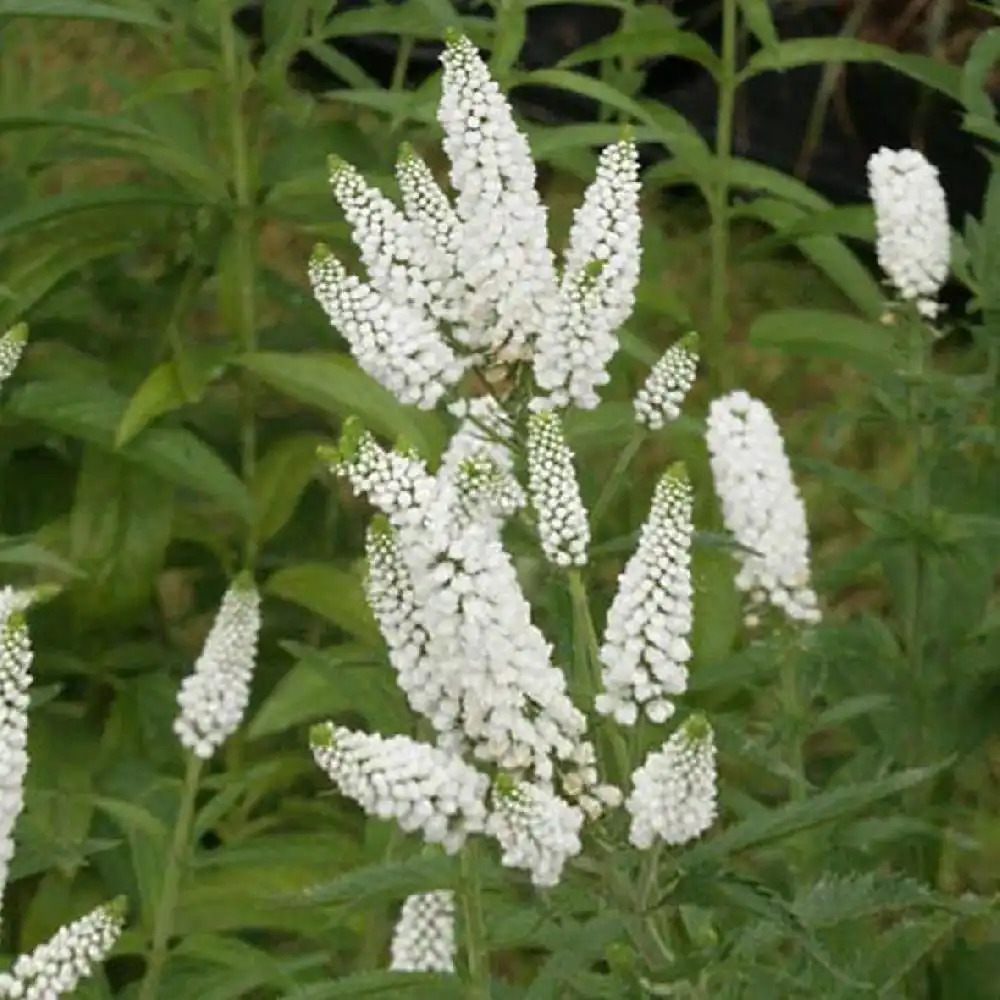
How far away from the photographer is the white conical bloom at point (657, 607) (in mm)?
1181

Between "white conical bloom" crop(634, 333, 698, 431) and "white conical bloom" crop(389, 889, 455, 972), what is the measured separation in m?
0.39

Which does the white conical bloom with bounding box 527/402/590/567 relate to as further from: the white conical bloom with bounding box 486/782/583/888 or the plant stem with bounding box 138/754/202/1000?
the plant stem with bounding box 138/754/202/1000

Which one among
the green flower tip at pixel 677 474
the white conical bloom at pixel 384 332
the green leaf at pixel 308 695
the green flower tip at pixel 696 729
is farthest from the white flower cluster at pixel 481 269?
the green leaf at pixel 308 695

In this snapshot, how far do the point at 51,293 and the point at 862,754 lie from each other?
3.66 ft

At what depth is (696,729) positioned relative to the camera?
47.1 inches

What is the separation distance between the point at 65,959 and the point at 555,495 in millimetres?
435

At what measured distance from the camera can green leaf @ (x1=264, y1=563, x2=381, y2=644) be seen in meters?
2.16

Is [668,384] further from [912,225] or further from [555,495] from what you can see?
[912,225]

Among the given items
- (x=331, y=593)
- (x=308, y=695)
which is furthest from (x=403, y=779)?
(x=331, y=593)

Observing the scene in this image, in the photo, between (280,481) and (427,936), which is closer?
(427,936)

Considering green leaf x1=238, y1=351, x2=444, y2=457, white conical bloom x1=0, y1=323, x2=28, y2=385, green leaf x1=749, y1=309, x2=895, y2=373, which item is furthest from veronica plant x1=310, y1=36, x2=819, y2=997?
green leaf x1=749, y1=309, x2=895, y2=373

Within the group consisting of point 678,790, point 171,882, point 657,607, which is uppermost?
point 657,607

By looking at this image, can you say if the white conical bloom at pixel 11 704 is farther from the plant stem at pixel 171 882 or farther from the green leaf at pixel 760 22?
the green leaf at pixel 760 22

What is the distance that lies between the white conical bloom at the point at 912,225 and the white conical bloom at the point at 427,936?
91cm
